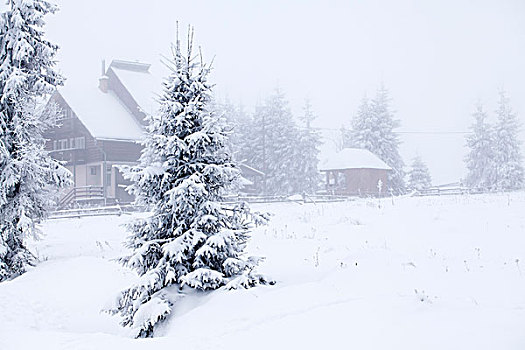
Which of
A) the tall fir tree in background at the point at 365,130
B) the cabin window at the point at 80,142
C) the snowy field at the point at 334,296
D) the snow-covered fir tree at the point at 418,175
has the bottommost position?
the snowy field at the point at 334,296

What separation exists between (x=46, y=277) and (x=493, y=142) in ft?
175

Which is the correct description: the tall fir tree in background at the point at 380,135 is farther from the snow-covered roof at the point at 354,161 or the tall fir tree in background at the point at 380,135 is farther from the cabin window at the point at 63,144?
the cabin window at the point at 63,144

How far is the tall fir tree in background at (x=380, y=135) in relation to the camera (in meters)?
52.7

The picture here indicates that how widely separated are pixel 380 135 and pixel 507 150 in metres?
13.4

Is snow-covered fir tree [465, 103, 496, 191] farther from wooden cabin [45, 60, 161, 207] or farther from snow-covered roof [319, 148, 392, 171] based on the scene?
wooden cabin [45, 60, 161, 207]

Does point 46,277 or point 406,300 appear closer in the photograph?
point 406,300

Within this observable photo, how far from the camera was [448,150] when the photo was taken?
162000 millimetres

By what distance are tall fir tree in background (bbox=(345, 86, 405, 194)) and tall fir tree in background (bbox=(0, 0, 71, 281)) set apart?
43.7m

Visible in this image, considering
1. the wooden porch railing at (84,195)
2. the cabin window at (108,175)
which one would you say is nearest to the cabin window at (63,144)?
the cabin window at (108,175)

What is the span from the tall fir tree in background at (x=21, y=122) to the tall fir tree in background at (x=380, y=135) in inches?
1719

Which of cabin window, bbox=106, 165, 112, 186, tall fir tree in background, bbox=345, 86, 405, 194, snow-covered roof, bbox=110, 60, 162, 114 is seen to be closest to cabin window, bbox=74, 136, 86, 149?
cabin window, bbox=106, 165, 112, 186

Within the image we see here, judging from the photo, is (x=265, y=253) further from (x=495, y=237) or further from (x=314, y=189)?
(x=314, y=189)

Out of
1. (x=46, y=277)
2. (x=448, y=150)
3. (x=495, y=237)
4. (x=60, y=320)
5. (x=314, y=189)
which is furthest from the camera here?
(x=448, y=150)

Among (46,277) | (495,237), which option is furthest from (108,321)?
(495,237)
